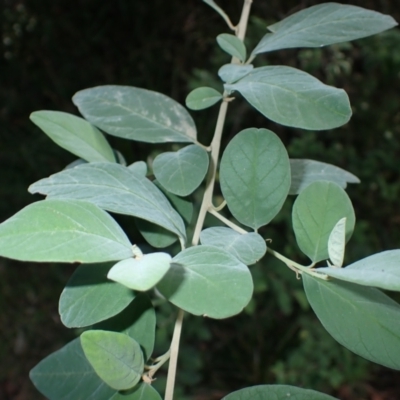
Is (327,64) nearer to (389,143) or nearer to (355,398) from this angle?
(389,143)

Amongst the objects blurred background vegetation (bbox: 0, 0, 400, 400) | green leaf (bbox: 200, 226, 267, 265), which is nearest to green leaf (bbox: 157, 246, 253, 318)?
green leaf (bbox: 200, 226, 267, 265)

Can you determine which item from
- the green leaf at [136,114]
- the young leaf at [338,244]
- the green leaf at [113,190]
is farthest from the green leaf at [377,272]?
the green leaf at [136,114]

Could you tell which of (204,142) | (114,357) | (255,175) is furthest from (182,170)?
(204,142)

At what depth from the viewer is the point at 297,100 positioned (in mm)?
392

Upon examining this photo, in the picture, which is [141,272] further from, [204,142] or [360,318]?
[204,142]

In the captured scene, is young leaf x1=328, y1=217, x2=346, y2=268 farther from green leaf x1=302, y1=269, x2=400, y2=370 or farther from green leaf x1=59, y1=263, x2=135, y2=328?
green leaf x1=59, y1=263, x2=135, y2=328

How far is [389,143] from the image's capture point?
1.80m

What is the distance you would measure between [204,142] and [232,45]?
1495 mm

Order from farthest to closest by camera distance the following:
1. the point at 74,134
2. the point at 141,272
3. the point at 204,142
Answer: the point at 204,142, the point at 74,134, the point at 141,272

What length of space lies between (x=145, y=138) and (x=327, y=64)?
158 cm

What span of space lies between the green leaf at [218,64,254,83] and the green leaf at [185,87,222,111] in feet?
0.15

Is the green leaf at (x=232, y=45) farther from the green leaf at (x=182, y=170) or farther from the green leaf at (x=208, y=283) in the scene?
the green leaf at (x=208, y=283)

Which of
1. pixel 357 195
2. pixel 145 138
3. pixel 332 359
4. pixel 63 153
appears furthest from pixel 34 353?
pixel 145 138

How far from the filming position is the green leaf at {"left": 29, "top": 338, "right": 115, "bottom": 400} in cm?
39
